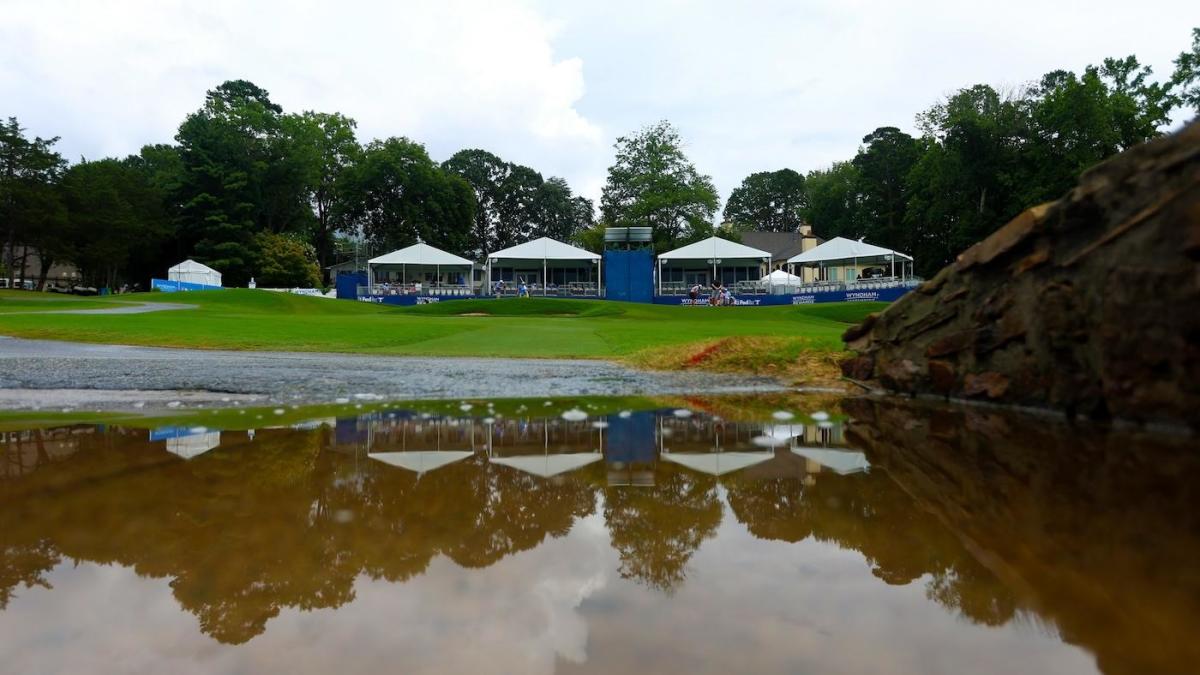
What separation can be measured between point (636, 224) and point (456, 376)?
58343 mm

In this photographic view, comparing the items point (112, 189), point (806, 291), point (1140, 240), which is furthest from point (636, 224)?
point (1140, 240)

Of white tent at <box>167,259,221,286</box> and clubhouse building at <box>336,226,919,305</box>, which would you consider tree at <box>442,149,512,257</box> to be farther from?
white tent at <box>167,259,221,286</box>

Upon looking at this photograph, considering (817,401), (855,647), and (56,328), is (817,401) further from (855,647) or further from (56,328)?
(56,328)

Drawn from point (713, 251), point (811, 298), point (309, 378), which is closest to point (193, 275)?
point (713, 251)

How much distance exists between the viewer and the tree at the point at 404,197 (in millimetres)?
73938

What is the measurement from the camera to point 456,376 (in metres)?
9.80

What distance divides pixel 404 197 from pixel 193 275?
26144mm

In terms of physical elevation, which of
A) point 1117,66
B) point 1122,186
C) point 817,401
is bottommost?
point 817,401

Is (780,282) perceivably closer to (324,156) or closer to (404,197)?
(404,197)

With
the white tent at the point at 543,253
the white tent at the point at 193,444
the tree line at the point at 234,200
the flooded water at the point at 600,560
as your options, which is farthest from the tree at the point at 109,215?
the flooded water at the point at 600,560

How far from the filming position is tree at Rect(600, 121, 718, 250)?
66.3 meters

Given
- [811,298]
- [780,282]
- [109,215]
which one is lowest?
[811,298]

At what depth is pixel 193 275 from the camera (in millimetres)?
53312

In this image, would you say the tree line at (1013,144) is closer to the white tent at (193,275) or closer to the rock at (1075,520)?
the rock at (1075,520)
